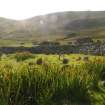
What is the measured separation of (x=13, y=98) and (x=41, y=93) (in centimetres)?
97

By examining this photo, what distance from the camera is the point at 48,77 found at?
35.3 feet

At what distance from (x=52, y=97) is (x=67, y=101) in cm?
51

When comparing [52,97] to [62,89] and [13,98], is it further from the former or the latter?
[13,98]

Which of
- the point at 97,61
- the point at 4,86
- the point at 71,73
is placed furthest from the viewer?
the point at 97,61

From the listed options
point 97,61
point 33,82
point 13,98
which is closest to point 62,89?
point 33,82

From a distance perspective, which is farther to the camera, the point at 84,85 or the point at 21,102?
the point at 84,85

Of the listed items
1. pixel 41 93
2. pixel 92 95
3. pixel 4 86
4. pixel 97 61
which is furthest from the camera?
pixel 97 61

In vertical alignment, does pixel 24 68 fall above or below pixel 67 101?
above

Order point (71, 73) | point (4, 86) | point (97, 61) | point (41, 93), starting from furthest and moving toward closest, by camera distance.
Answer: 1. point (97, 61)
2. point (71, 73)
3. point (41, 93)
4. point (4, 86)

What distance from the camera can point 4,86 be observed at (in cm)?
977

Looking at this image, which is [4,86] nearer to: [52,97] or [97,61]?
[52,97]

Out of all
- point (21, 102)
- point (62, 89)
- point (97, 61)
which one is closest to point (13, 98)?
point (21, 102)

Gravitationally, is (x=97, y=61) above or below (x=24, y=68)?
below

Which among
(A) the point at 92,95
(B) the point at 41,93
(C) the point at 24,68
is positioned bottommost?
(A) the point at 92,95
